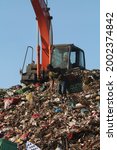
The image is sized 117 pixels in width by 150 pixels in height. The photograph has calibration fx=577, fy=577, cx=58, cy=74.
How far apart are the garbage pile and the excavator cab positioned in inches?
16.5

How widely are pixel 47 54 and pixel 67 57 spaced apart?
939mm

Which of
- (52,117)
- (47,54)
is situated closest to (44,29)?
(47,54)

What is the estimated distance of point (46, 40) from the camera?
59.1 feet

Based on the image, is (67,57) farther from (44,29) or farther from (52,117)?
(52,117)

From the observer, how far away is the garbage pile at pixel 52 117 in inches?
492

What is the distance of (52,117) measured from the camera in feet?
47.4

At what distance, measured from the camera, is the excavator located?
17266 mm

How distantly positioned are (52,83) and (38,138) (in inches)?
157

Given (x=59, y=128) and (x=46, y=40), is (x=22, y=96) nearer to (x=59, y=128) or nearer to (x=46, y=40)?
(x=46, y=40)

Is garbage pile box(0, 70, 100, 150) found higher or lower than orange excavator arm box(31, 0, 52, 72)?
lower

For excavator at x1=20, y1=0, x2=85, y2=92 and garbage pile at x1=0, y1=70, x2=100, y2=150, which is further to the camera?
excavator at x1=20, y1=0, x2=85, y2=92

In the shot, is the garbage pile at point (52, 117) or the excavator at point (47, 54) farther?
the excavator at point (47, 54)

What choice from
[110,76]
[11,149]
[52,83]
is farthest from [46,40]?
[110,76]

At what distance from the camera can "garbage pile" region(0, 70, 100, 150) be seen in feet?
41.0
